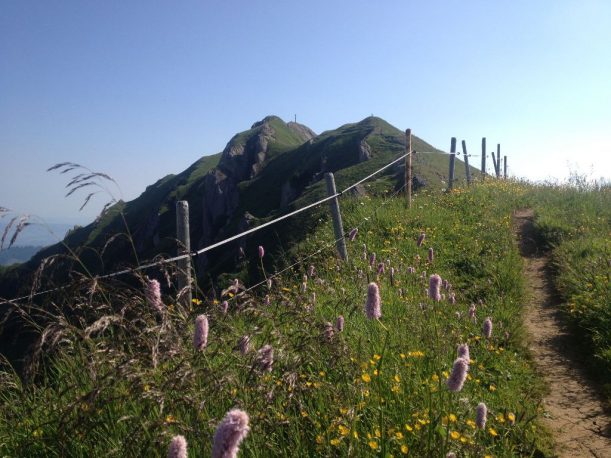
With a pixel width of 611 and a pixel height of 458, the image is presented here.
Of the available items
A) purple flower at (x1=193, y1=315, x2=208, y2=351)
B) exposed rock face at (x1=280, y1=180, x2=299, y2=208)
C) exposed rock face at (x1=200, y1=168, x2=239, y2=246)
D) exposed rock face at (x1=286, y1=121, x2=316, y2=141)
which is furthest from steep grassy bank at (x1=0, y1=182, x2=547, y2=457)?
exposed rock face at (x1=286, y1=121, x2=316, y2=141)

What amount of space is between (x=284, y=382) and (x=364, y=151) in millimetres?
59654

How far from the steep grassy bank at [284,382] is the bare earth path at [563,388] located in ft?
0.65

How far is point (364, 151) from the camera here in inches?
2392

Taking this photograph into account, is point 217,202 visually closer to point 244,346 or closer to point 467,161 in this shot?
point 467,161

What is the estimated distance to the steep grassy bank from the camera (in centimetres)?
244

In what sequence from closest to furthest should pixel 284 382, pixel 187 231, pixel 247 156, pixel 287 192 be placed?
1. pixel 284 382
2. pixel 187 231
3. pixel 287 192
4. pixel 247 156

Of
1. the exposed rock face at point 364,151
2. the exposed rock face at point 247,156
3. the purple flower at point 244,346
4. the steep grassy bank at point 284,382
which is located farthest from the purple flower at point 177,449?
the exposed rock face at point 247,156

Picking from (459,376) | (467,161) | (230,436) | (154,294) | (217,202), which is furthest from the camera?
(217,202)

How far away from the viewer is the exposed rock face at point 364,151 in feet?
194

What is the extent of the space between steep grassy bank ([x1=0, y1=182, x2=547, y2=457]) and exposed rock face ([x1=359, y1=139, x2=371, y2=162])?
2098 inches


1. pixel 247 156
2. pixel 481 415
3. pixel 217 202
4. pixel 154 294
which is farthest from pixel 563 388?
pixel 247 156

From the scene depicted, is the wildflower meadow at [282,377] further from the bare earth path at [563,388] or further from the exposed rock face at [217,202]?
the exposed rock face at [217,202]

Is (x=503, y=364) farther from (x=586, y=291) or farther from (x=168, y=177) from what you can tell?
(x=168, y=177)

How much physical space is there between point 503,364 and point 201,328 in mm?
3736
